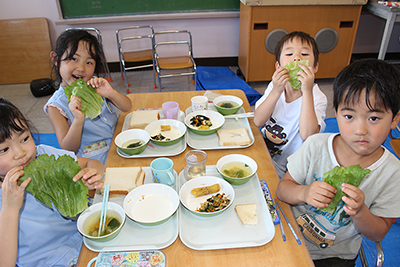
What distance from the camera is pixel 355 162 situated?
1.16 metres

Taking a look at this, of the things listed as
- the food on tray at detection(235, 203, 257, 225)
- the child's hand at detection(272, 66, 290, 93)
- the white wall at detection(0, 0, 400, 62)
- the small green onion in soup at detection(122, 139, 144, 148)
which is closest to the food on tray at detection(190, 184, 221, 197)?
the food on tray at detection(235, 203, 257, 225)

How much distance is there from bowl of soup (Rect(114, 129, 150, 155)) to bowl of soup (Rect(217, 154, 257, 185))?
18.4 inches

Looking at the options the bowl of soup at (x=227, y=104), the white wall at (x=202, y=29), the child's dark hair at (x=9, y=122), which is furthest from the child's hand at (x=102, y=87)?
the white wall at (x=202, y=29)

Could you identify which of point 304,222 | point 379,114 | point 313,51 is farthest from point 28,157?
point 313,51

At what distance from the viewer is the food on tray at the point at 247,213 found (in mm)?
1077

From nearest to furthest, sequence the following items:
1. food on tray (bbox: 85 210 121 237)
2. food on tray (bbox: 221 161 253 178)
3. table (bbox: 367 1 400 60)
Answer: food on tray (bbox: 85 210 121 237) → food on tray (bbox: 221 161 253 178) → table (bbox: 367 1 400 60)

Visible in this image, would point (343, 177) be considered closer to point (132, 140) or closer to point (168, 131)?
point (168, 131)

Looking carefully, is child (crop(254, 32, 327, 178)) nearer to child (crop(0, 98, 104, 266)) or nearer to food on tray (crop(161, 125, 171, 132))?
food on tray (crop(161, 125, 171, 132))

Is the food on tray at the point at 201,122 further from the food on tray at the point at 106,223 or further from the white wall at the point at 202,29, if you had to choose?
the white wall at the point at 202,29

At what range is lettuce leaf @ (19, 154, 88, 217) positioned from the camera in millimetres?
1038

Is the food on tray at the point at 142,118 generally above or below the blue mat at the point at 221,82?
above

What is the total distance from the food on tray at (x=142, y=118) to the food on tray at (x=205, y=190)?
67 centimetres

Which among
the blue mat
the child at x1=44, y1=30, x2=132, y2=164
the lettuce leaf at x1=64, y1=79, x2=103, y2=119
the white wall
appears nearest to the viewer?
the lettuce leaf at x1=64, y1=79, x2=103, y2=119

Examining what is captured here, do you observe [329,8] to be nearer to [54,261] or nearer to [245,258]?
[245,258]
